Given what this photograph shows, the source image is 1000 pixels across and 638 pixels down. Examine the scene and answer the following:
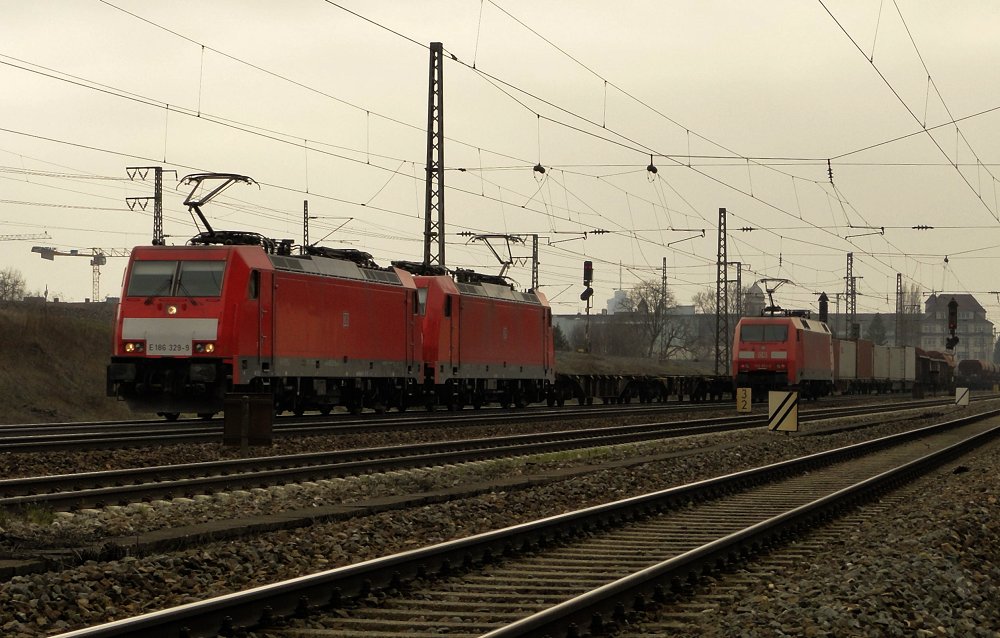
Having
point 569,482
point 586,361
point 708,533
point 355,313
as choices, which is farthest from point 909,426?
point 586,361

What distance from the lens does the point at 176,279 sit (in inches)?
1035

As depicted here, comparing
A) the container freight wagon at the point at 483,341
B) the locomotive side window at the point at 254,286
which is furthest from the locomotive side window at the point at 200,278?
the container freight wagon at the point at 483,341

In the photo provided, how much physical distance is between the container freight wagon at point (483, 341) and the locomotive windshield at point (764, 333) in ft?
42.5

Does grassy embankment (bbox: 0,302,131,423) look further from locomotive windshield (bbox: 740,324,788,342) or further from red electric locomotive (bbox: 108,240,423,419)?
locomotive windshield (bbox: 740,324,788,342)

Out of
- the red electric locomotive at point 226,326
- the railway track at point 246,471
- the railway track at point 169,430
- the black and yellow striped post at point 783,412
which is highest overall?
the red electric locomotive at point 226,326

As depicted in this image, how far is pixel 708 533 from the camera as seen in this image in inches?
496

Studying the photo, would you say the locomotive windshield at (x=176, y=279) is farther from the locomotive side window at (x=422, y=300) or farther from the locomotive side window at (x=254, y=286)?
the locomotive side window at (x=422, y=300)

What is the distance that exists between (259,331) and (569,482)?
38.7 feet

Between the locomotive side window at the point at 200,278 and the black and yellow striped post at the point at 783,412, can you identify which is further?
the black and yellow striped post at the point at 783,412

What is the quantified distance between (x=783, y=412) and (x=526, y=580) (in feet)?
68.1

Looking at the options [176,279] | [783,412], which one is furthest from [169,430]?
[783,412]

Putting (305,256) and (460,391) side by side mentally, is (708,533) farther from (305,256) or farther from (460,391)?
(460,391)

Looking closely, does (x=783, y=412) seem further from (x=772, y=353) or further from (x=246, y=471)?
(x=772, y=353)

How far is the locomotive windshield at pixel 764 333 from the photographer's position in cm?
5303
